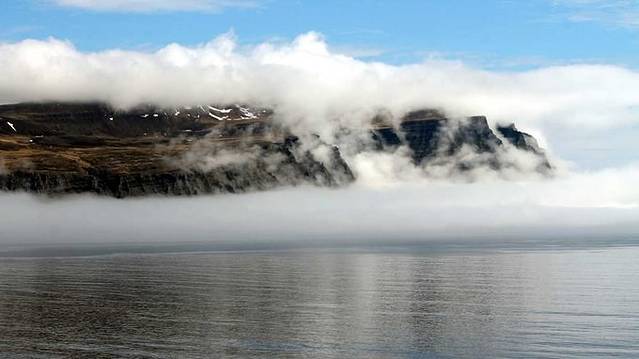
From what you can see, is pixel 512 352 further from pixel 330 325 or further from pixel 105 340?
pixel 105 340

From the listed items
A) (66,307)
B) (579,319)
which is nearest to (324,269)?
(66,307)

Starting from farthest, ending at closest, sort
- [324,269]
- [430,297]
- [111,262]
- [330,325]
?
[111,262]
[324,269]
[430,297]
[330,325]

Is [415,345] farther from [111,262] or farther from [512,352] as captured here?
[111,262]

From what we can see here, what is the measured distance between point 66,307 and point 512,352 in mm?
41862

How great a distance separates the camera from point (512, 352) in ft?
169

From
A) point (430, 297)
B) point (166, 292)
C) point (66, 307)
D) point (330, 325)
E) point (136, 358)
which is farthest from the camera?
point (166, 292)

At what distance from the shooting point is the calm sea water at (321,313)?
53688mm

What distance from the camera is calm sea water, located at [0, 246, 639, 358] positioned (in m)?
53.7

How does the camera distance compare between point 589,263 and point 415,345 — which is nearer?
point 415,345

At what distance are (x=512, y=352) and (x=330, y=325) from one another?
1579cm

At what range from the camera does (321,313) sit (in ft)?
228

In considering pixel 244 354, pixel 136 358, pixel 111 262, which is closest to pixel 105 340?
pixel 136 358

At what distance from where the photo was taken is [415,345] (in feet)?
178

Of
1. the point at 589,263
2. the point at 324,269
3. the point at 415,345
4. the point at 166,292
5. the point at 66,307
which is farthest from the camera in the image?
the point at 589,263
